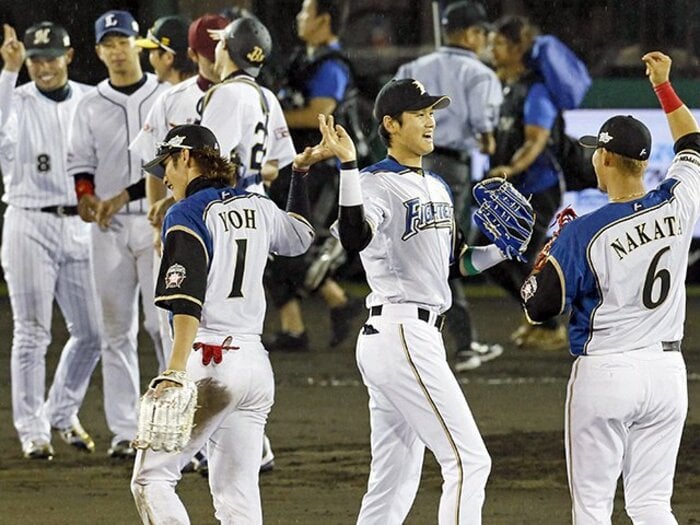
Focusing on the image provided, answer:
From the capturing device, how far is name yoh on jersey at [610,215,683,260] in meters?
5.86

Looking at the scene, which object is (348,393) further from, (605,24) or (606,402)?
(605,24)

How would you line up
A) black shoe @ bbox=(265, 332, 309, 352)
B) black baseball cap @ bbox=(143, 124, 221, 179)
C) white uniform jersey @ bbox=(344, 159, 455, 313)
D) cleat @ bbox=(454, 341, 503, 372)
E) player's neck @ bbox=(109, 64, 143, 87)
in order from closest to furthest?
black baseball cap @ bbox=(143, 124, 221, 179)
white uniform jersey @ bbox=(344, 159, 455, 313)
player's neck @ bbox=(109, 64, 143, 87)
cleat @ bbox=(454, 341, 503, 372)
black shoe @ bbox=(265, 332, 309, 352)

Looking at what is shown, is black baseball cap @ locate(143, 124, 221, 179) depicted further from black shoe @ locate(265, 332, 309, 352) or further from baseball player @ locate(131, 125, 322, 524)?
black shoe @ locate(265, 332, 309, 352)

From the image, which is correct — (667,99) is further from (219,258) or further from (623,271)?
(219,258)

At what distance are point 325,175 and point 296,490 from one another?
5.99 m

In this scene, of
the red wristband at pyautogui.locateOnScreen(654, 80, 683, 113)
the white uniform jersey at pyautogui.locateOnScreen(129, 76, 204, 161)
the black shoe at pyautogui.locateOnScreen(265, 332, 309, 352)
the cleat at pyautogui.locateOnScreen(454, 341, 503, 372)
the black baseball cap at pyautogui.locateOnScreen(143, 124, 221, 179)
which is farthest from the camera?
the black shoe at pyautogui.locateOnScreen(265, 332, 309, 352)

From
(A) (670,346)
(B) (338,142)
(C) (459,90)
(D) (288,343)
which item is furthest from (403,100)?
(D) (288,343)

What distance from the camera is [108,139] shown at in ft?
29.3

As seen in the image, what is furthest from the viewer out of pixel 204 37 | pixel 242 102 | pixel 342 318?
pixel 342 318

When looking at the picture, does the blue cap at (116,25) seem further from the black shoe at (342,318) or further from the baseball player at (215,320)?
the black shoe at (342,318)

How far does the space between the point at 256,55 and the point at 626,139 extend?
266 cm

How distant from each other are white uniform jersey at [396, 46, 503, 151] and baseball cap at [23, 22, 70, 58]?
331cm

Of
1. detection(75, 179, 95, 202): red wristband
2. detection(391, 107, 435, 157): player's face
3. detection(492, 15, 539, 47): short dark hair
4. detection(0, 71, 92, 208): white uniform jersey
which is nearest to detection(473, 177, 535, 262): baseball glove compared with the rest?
detection(391, 107, 435, 157): player's face

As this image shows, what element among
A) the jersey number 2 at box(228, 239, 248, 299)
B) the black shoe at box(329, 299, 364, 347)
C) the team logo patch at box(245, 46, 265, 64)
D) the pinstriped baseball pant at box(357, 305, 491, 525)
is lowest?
the black shoe at box(329, 299, 364, 347)
